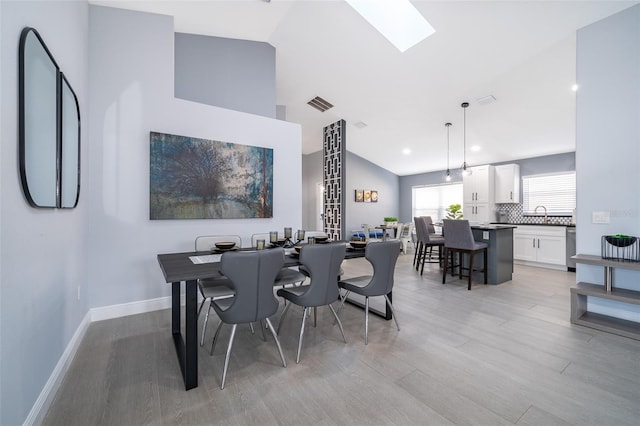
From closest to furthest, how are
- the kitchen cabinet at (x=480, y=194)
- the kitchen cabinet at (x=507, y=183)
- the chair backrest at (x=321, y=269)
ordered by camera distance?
the chair backrest at (x=321, y=269) < the kitchen cabinet at (x=507, y=183) < the kitchen cabinet at (x=480, y=194)

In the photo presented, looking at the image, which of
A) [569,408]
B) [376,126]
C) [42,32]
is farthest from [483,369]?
[376,126]

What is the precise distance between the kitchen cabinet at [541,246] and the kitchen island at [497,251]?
1.47 metres

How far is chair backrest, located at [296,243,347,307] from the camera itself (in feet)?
6.63

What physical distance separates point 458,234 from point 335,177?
3572 millimetres

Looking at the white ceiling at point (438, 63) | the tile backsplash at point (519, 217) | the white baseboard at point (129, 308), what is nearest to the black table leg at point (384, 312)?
the white baseboard at point (129, 308)

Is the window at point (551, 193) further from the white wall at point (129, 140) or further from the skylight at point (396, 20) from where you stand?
the white wall at point (129, 140)

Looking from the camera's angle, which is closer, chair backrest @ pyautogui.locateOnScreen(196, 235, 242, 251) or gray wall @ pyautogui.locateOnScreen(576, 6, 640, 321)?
gray wall @ pyautogui.locateOnScreen(576, 6, 640, 321)

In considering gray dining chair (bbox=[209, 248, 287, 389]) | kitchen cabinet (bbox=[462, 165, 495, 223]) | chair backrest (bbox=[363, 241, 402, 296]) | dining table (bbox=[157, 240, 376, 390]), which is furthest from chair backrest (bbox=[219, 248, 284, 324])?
kitchen cabinet (bbox=[462, 165, 495, 223])

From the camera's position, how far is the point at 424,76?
13.9ft

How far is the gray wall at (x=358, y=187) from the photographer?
8.31 metres

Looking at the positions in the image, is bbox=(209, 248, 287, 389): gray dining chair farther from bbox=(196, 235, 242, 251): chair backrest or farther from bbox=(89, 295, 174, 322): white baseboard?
bbox=(89, 295, 174, 322): white baseboard

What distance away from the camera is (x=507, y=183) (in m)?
6.07

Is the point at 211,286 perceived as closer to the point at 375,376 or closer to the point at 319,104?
the point at 375,376

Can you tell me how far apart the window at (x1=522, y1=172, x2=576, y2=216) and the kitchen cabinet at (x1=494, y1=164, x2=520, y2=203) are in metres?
0.19
